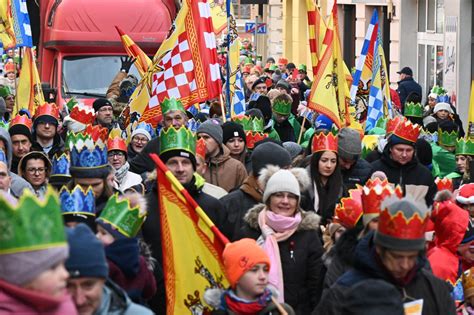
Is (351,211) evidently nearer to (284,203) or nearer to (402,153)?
(284,203)

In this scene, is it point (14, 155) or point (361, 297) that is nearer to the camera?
point (361, 297)

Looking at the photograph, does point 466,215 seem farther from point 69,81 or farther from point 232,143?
point 69,81

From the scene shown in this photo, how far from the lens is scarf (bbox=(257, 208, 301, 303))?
759 cm

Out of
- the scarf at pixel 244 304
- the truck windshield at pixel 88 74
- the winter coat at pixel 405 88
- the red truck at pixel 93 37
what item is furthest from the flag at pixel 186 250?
the winter coat at pixel 405 88

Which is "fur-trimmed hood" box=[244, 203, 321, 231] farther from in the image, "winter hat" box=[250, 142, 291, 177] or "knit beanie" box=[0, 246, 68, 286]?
"knit beanie" box=[0, 246, 68, 286]

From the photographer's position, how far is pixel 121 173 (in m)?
11.1

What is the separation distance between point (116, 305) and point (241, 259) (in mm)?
1435

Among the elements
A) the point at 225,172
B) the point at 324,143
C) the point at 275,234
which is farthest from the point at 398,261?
the point at 225,172

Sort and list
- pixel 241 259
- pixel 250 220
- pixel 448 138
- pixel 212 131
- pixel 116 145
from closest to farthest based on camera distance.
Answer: pixel 241 259, pixel 250 220, pixel 212 131, pixel 116 145, pixel 448 138

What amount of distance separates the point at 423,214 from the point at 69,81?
604 inches

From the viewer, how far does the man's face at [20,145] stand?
11.4 m

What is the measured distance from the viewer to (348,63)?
35.8 m

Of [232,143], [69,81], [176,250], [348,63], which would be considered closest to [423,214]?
[176,250]

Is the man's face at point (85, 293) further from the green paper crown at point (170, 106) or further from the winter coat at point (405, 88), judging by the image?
the winter coat at point (405, 88)
